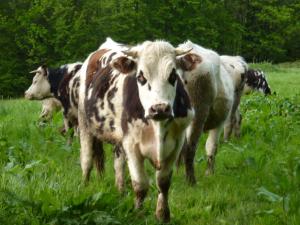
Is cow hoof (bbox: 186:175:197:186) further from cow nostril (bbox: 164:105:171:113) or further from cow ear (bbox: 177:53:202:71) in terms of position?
cow nostril (bbox: 164:105:171:113)

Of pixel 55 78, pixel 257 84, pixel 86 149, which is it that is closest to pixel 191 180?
pixel 86 149

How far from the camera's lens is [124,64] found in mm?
5336

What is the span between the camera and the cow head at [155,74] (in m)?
4.66

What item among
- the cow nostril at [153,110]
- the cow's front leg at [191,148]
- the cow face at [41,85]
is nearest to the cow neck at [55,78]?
the cow face at [41,85]

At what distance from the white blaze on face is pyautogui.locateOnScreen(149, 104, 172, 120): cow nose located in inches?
3.1

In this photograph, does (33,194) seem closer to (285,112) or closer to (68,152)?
(68,152)

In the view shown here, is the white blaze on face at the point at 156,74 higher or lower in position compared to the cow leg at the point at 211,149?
higher

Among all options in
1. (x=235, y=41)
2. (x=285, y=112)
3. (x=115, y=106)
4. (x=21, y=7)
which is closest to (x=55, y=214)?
(x=115, y=106)

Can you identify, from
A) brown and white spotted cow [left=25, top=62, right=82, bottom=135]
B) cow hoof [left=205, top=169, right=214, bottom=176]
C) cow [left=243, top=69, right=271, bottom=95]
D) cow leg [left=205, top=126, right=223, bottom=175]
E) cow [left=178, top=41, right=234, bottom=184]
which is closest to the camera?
cow [left=178, top=41, right=234, bottom=184]

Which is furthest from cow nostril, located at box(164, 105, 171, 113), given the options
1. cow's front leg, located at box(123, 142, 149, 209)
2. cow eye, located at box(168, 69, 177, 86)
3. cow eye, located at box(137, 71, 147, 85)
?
cow's front leg, located at box(123, 142, 149, 209)

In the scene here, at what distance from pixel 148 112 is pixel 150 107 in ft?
0.15

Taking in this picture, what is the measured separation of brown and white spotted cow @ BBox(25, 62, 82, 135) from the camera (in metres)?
9.71

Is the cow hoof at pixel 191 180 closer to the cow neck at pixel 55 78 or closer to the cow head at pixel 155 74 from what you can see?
the cow head at pixel 155 74

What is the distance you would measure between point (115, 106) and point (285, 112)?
24.0 ft
